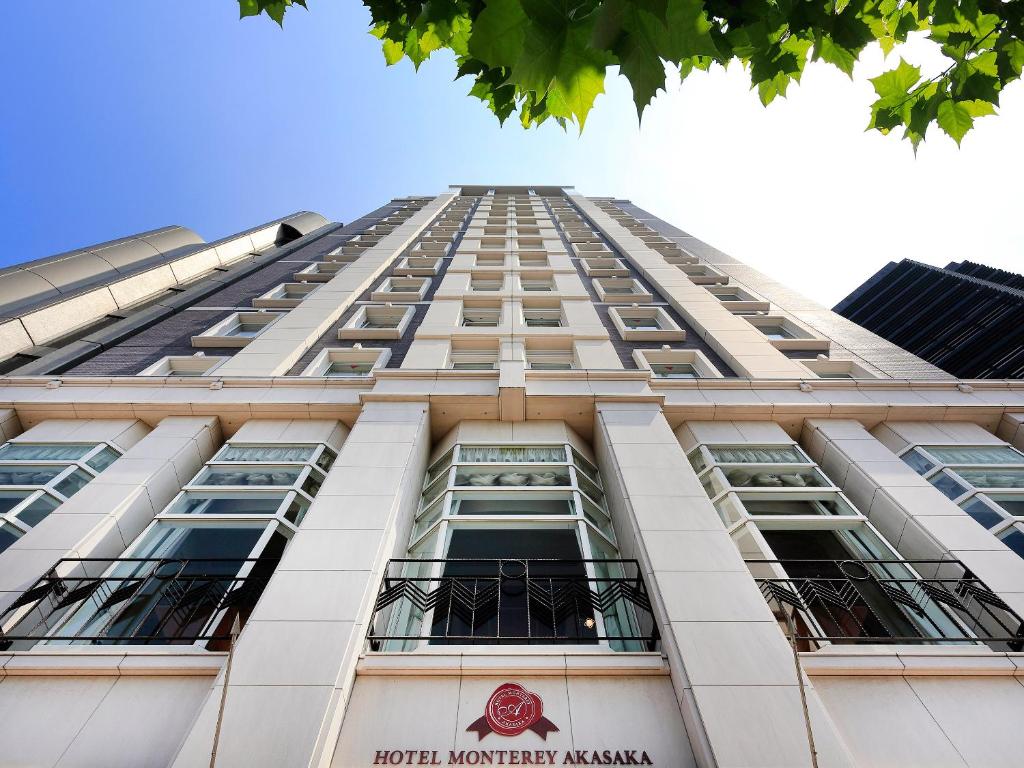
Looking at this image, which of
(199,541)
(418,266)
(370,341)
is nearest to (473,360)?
(370,341)

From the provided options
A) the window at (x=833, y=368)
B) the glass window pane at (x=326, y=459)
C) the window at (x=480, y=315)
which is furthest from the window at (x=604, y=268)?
the glass window pane at (x=326, y=459)

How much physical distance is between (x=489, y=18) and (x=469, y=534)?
805 cm

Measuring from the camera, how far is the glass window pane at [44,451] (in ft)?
36.4

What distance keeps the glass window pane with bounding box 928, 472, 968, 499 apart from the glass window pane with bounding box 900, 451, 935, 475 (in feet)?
0.84

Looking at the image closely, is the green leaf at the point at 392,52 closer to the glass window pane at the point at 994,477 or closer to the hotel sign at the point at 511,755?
the hotel sign at the point at 511,755

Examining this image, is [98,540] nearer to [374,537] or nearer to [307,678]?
[374,537]

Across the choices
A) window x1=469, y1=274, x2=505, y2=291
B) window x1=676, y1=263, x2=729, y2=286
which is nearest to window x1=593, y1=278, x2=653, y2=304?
window x1=676, y1=263, x2=729, y2=286

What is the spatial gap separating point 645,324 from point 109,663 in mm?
18424

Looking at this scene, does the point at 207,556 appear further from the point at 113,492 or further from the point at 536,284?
the point at 536,284

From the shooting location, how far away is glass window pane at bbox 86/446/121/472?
11.0 m

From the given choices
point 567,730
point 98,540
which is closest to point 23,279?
point 98,540

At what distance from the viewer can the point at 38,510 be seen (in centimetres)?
969

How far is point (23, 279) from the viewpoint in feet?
74.8

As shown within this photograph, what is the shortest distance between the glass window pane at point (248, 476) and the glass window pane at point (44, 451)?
293 centimetres
